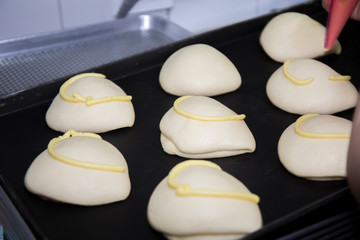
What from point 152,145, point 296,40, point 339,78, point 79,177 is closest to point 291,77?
point 339,78

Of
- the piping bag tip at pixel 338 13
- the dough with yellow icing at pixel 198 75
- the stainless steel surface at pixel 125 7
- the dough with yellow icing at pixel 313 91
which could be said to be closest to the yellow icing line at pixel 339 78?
the dough with yellow icing at pixel 313 91

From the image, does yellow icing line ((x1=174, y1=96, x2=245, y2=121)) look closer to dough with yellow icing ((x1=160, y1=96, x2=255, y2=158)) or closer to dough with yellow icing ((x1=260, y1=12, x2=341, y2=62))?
dough with yellow icing ((x1=160, y1=96, x2=255, y2=158))

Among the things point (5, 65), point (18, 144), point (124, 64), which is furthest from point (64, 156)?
point (5, 65)

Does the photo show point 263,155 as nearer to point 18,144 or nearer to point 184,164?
point 184,164

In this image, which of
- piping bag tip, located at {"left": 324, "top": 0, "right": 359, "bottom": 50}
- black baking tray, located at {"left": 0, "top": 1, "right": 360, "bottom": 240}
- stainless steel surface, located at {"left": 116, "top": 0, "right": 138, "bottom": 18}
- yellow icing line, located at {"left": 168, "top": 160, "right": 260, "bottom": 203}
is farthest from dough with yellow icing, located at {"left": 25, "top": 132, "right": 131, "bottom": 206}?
stainless steel surface, located at {"left": 116, "top": 0, "right": 138, "bottom": 18}

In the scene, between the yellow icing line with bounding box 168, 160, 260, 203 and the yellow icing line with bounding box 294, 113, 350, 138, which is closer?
the yellow icing line with bounding box 168, 160, 260, 203

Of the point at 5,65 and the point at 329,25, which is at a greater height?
the point at 329,25
